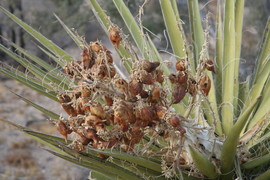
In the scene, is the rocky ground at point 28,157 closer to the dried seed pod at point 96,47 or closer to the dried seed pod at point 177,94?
the dried seed pod at point 96,47

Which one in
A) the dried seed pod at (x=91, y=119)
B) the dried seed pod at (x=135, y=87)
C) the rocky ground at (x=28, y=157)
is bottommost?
the dried seed pod at (x=91, y=119)

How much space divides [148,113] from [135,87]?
7cm

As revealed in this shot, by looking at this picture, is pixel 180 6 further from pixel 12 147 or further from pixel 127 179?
pixel 127 179

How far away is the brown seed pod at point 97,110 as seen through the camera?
3.33 ft

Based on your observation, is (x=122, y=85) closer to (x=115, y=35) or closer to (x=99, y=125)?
(x=99, y=125)

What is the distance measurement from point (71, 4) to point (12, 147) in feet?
7.55

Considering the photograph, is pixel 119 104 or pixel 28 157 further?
pixel 28 157

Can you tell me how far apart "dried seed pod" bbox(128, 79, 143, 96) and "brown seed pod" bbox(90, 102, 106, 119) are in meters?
0.08

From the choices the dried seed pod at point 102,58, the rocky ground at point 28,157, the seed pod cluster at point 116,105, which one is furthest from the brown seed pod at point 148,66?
the rocky ground at point 28,157

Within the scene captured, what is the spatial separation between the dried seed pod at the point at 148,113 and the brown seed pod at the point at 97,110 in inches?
3.7

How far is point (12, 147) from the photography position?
5.55 metres

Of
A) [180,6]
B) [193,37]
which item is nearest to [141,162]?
[193,37]

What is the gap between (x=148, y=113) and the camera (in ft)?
3.31

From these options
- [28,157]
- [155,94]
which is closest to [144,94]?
[155,94]
